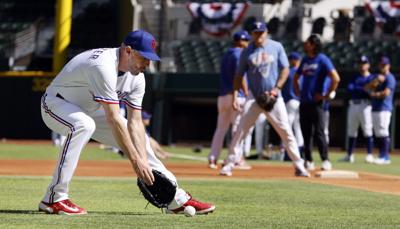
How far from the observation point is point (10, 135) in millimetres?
26891

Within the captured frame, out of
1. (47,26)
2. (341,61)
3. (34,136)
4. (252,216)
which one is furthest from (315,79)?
(47,26)

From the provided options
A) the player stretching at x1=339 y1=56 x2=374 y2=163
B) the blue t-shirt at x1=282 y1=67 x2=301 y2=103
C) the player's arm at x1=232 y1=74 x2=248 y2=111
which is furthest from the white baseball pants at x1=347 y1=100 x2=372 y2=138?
the player's arm at x1=232 y1=74 x2=248 y2=111

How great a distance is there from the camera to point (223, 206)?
7863mm

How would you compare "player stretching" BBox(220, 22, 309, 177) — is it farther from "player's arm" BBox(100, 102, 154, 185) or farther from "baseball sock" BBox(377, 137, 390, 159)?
"baseball sock" BBox(377, 137, 390, 159)

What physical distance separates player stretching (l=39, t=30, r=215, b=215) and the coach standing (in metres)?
6.53

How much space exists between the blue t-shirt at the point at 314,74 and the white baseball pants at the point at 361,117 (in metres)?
4.43

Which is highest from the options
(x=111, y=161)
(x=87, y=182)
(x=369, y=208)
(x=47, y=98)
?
(x=47, y=98)

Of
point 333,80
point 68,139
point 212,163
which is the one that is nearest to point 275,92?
point 333,80

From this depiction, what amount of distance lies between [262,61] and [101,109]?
476cm

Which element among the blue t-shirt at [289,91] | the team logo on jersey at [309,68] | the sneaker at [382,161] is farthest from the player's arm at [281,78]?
the sneaker at [382,161]

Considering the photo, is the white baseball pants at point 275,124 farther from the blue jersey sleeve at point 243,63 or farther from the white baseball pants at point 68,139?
the white baseball pants at point 68,139

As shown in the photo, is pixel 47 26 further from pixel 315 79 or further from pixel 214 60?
pixel 315 79

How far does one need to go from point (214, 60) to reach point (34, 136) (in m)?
5.38

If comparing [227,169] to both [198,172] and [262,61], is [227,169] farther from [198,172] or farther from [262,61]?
[262,61]
